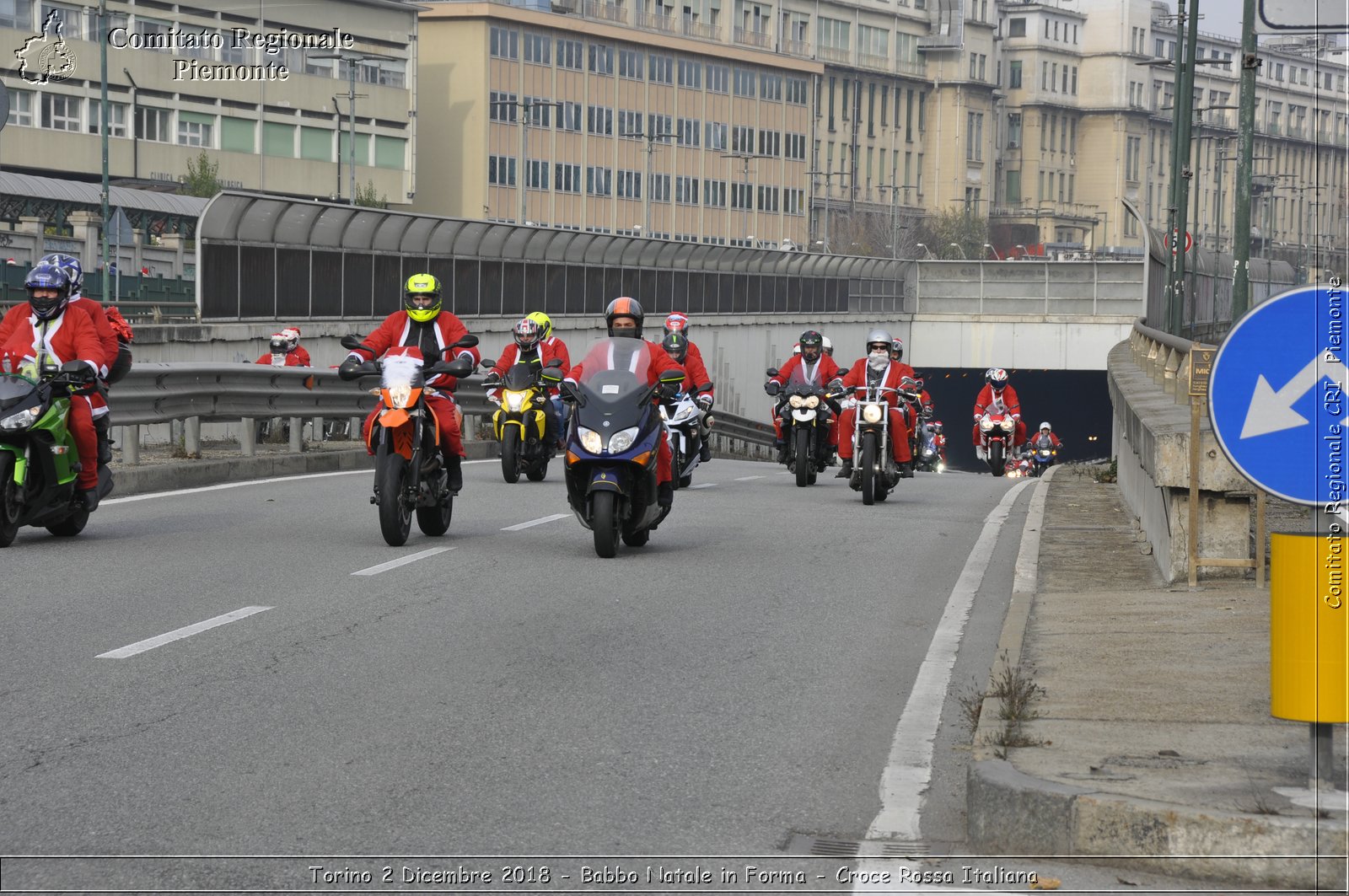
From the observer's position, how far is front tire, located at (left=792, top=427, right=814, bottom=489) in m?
22.7

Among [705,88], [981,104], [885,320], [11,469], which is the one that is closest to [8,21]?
[885,320]

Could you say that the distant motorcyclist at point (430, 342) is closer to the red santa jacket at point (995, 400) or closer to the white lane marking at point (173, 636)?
the white lane marking at point (173, 636)

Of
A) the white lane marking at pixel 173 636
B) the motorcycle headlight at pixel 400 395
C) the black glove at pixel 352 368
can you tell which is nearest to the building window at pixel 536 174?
the black glove at pixel 352 368

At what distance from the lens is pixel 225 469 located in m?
20.3

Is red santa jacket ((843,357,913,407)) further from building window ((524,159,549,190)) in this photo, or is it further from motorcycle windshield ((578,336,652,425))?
building window ((524,159,549,190))

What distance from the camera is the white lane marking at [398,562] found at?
12156 millimetres

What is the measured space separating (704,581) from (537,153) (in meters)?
95.0

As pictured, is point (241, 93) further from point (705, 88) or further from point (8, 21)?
point (705, 88)

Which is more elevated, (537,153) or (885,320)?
(537,153)

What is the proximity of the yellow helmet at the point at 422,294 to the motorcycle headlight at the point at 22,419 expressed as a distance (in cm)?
249

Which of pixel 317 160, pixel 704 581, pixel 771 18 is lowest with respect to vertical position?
pixel 704 581

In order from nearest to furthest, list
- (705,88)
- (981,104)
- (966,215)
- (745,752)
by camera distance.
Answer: (745,752), (705,88), (966,215), (981,104)

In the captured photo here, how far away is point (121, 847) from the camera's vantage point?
587 centimetres

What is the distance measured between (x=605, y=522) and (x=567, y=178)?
96.2 meters
